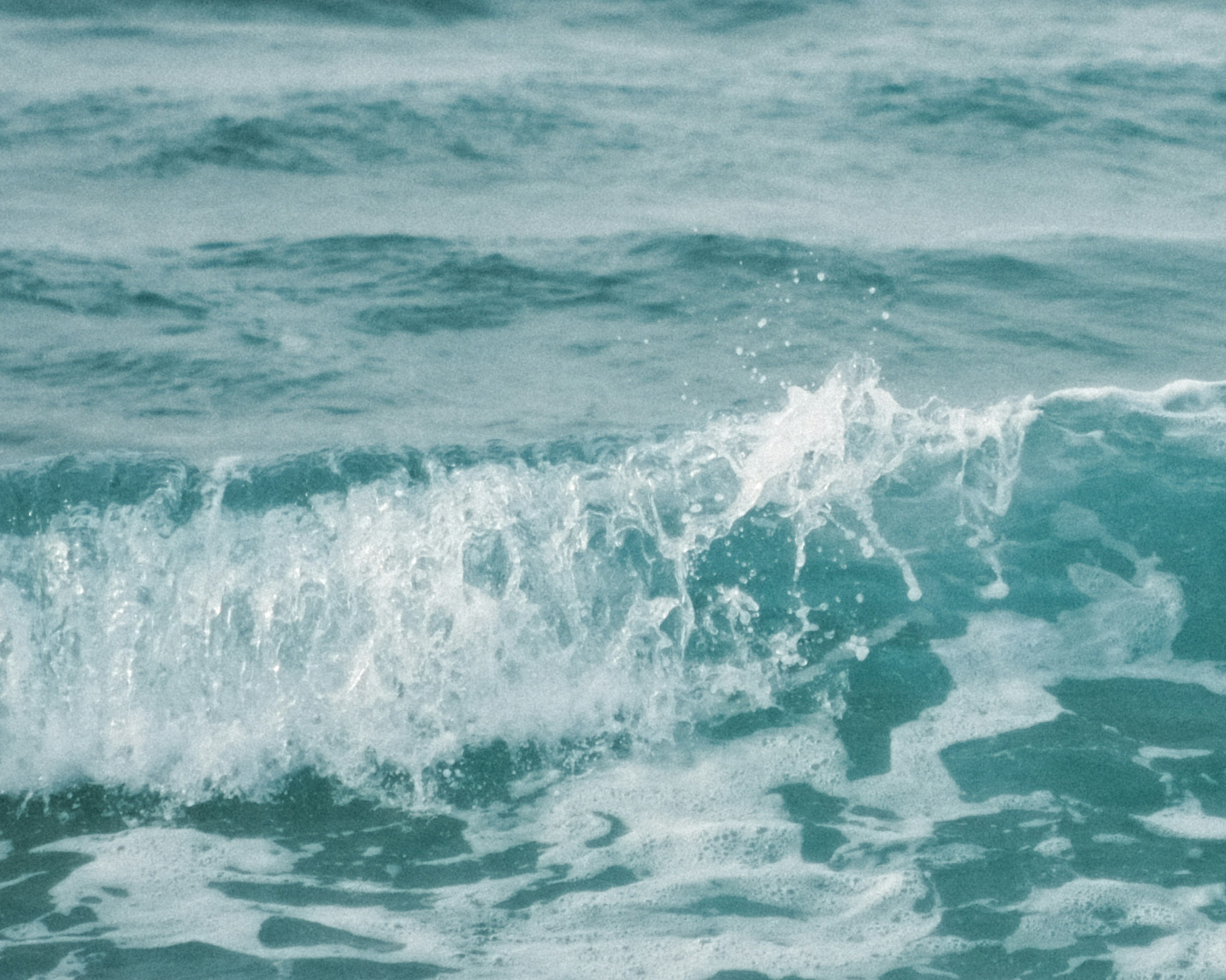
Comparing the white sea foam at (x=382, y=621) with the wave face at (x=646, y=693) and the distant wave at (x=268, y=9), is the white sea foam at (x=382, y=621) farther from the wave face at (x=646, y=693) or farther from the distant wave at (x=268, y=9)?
the distant wave at (x=268, y=9)

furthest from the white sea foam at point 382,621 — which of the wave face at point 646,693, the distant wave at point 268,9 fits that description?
the distant wave at point 268,9

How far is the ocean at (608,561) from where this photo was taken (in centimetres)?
396

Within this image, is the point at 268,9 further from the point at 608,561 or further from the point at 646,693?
the point at 646,693

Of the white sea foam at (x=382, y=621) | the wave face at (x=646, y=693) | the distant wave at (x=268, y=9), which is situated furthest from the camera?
the distant wave at (x=268, y=9)

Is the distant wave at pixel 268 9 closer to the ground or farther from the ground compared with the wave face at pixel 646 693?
farther from the ground

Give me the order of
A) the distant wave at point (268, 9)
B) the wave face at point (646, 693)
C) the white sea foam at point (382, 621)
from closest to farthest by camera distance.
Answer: the wave face at point (646, 693)
the white sea foam at point (382, 621)
the distant wave at point (268, 9)

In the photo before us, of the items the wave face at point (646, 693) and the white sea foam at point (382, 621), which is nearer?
the wave face at point (646, 693)

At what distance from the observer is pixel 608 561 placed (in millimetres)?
5277

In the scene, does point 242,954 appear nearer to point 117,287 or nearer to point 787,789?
point 787,789

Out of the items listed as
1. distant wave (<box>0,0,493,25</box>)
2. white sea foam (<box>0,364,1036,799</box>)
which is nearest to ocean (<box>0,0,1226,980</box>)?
white sea foam (<box>0,364,1036,799</box>)

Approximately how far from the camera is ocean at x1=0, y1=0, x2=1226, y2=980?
3.96 m

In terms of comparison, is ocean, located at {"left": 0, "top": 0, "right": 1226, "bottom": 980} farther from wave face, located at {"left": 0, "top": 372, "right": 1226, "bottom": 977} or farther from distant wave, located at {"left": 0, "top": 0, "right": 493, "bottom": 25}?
distant wave, located at {"left": 0, "top": 0, "right": 493, "bottom": 25}

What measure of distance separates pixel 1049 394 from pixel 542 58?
7.00 m

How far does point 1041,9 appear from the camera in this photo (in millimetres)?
13797
